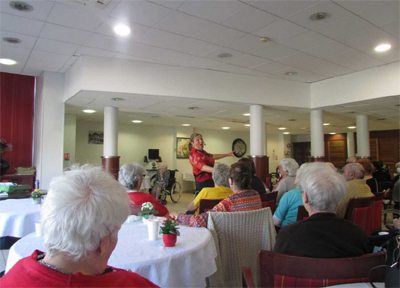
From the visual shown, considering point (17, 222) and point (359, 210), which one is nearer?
point (17, 222)

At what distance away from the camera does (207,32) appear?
3.53 m

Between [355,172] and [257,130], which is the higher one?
[257,130]

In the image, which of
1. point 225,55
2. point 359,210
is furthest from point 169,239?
point 225,55

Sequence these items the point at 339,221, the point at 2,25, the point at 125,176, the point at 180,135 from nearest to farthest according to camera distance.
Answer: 1. the point at 339,221
2. the point at 125,176
3. the point at 2,25
4. the point at 180,135

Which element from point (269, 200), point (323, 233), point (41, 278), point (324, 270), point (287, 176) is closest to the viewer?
point (41, 278)

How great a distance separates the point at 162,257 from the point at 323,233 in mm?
786

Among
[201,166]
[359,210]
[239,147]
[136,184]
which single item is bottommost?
[359,210]

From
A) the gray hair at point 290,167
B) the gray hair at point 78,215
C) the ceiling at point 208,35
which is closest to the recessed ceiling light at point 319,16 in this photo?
the ceiling at point 208,35

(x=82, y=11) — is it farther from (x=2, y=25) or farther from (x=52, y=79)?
(x=52, y=79)

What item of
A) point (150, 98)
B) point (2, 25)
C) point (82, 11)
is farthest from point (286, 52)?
point (2, 25)

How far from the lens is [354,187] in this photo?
3.30 m

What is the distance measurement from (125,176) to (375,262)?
6.37 feet

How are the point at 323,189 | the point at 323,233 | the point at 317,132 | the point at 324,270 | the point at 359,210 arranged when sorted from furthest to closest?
the point at 317,132 < the point at 359,210 < the point at 323,189 < the point at 323,233 < the point at 324,270

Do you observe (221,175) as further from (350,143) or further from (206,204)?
(350,143)
